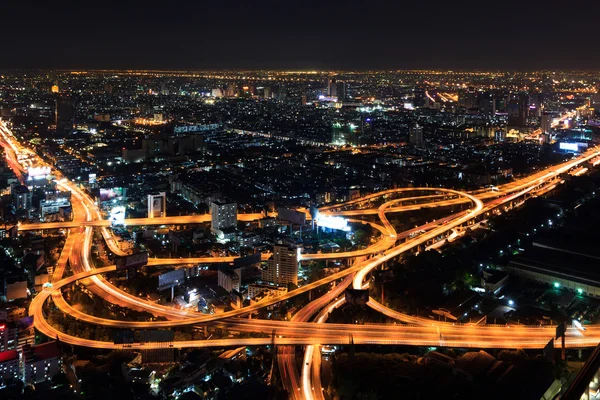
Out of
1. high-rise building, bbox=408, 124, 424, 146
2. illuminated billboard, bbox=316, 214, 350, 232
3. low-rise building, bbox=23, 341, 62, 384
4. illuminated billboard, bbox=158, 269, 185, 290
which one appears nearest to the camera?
low-rise building, bbox=23, 341, 62, 384

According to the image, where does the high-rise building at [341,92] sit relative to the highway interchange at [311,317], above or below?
above

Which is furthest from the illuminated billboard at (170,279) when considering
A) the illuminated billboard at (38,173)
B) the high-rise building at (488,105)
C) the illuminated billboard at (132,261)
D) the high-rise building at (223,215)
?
the high-rise building at (488,105)

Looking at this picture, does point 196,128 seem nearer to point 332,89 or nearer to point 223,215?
point 223,215

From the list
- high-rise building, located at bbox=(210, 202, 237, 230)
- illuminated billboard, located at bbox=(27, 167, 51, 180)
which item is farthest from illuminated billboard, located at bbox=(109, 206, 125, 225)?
illuminated billboard, located at bbox=(27, 167, 51, 180)

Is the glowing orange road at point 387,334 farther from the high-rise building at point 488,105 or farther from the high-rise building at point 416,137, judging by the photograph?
the high-rise building at point 488,105

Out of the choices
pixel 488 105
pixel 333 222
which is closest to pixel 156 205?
pixel 333 222

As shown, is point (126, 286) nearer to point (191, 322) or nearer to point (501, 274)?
point (191, 322)

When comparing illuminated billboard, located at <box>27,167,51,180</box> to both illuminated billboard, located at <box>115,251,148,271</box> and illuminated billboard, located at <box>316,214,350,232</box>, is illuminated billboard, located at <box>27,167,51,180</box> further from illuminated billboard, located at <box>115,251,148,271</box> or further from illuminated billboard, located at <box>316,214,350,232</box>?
illuminated billboard, located at <box>316,214,350,232</box>
